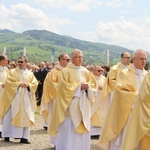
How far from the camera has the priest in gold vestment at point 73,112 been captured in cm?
849

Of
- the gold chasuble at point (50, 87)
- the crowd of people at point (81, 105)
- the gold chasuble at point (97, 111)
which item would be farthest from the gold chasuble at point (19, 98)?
the gold chasuble at point (97, 111)

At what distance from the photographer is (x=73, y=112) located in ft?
28.0

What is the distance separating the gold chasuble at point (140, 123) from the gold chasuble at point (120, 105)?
1.21 m

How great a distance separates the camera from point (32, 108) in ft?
36.0

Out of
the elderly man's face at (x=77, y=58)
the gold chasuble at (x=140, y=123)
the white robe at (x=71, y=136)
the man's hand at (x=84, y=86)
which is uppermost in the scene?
the elderly man's face at (x=77, y=58)

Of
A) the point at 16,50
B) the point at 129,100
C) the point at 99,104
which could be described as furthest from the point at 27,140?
the point at 16,50

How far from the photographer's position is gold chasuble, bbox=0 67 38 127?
10.7 meters

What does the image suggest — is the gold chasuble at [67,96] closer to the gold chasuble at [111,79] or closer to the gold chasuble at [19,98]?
the gold chasuble at [111,79]

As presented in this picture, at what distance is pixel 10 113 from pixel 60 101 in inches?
114

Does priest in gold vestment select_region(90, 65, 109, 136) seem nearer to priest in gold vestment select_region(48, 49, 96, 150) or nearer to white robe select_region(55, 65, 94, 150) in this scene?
priest in gold vestment select_region(48, 49, 96, 150)

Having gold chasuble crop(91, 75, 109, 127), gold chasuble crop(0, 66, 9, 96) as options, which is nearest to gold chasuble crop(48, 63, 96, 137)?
gold chasuble crop(91, 75, 109, 127)

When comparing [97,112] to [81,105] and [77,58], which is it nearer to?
[81,105]

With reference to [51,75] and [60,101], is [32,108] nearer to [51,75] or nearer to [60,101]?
[51,75]

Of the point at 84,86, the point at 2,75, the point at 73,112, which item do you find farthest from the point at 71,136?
the point at 2,75
